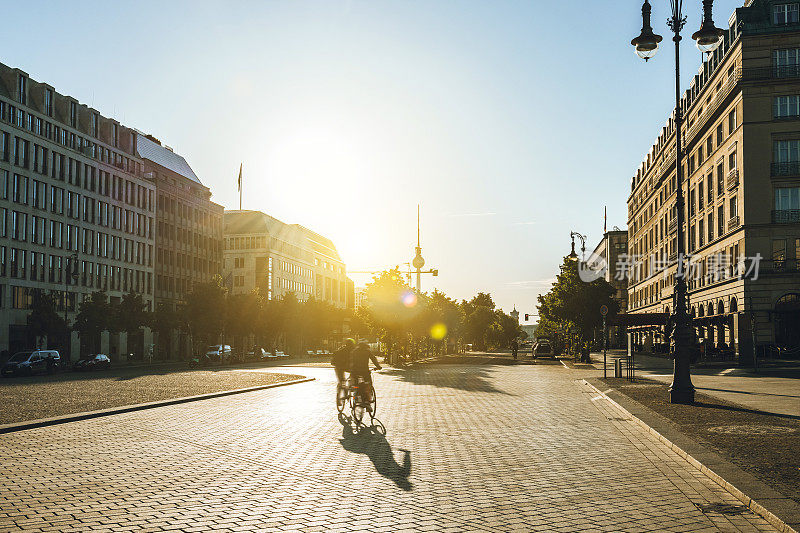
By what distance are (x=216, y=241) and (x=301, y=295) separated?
31.2m

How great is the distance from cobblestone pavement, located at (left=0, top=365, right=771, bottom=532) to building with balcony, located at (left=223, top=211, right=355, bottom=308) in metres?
88.0

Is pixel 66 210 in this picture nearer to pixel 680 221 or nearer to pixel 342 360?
pixel 342 360

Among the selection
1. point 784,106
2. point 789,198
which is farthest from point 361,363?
point 784,106

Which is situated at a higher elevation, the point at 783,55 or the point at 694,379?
the point at 783,55

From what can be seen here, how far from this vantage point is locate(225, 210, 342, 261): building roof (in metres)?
114

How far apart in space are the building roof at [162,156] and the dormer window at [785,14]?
63708 mm

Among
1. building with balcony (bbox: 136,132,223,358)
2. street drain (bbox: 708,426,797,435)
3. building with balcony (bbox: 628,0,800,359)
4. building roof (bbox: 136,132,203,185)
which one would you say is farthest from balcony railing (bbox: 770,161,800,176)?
building roof (bbox: 136,132,203,185)

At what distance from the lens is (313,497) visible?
7.85 meters

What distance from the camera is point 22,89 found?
203 feet

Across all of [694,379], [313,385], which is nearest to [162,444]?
[313,385]

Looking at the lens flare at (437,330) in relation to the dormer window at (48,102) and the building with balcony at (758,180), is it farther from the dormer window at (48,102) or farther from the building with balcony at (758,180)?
the dormer window at (48,102)

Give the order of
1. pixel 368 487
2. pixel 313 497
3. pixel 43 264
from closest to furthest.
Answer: pixel 313 497 < pixel 368 487 < pixel 43 264

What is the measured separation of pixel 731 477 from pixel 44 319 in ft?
186

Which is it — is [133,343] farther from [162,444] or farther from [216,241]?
[162,444]
